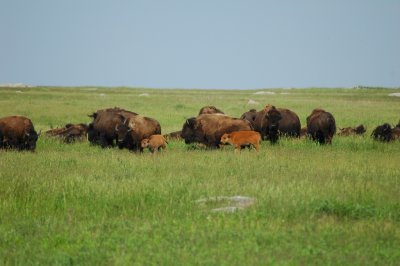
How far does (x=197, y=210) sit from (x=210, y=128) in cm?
1164

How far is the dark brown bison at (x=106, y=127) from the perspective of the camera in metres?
22.5

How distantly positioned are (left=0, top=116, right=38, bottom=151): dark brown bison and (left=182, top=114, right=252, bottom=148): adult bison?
19.7 ft

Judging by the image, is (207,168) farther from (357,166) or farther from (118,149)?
(118,149)

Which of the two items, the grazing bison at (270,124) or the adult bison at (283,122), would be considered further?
the adult bison at (283,122)

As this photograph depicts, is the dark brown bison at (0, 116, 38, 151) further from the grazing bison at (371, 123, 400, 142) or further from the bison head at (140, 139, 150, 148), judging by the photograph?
the grazing bison at (371, 123, 400, 142)

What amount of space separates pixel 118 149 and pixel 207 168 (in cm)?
725

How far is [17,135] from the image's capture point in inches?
826

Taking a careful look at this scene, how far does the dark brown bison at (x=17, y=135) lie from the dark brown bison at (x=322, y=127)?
11.4m

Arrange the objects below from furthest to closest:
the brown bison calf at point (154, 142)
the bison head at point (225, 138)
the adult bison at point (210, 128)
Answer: the adult bison at point (210, 128) < the brown bison calf at point (154, 142) < the bison head at point (225, 138)

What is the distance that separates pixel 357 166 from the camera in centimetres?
1550

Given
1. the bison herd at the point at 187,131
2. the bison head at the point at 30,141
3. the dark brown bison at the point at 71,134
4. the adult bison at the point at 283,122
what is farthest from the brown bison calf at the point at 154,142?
the adult bison at the point at 283,122

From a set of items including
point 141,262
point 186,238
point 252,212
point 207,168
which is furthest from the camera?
point 207,168

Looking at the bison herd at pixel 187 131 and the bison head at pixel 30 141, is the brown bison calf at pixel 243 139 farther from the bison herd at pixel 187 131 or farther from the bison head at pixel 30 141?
the bison head at pixel 30 141

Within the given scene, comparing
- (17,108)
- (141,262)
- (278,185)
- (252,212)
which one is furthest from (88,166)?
(17,108)
